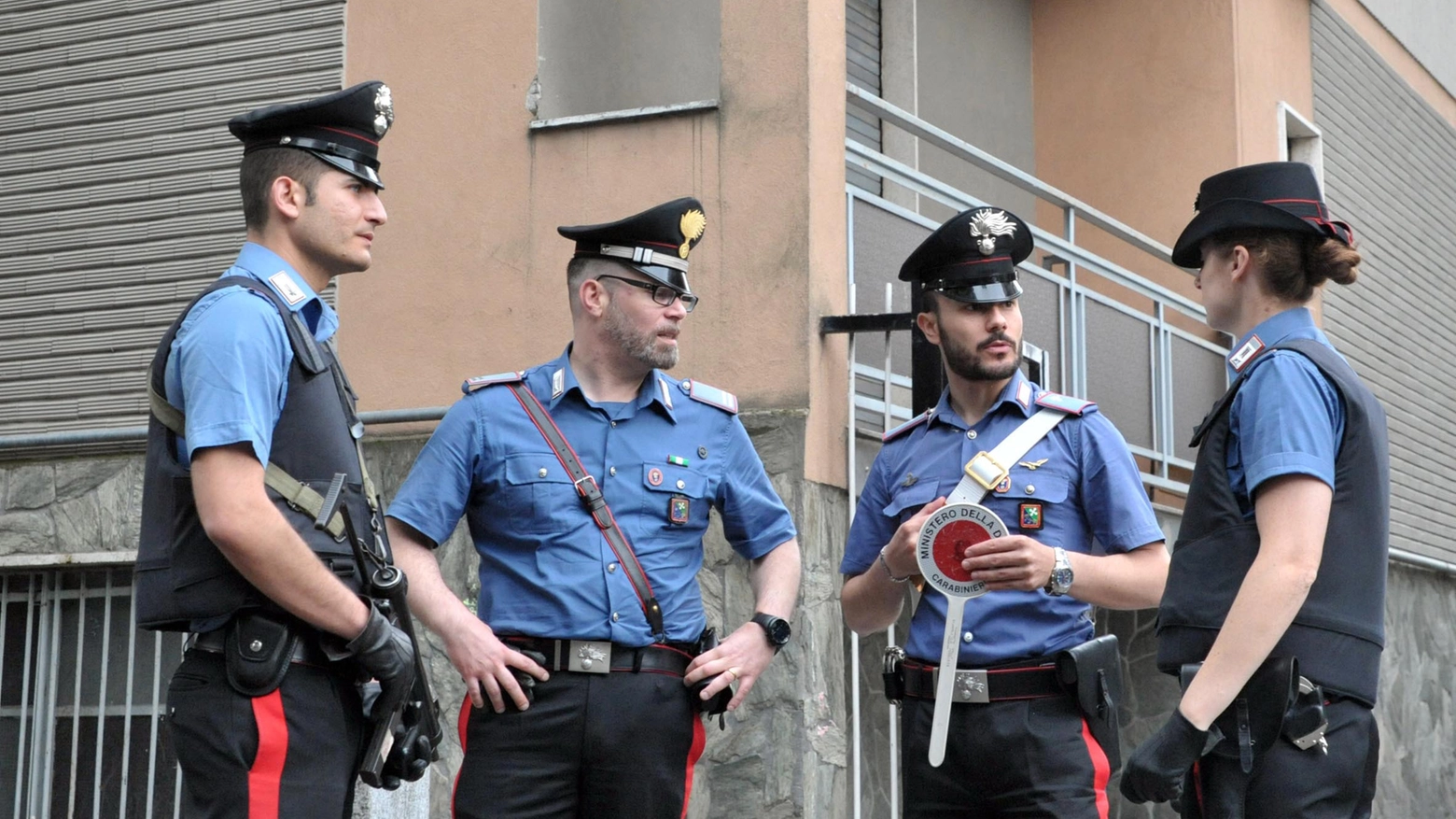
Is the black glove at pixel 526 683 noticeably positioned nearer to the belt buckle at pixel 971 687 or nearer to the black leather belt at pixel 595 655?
the black leather belt at pixel 595 655

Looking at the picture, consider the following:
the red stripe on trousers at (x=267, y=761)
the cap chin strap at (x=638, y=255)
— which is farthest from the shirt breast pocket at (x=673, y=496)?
the red stripe on trousers at (x=267, y=761)

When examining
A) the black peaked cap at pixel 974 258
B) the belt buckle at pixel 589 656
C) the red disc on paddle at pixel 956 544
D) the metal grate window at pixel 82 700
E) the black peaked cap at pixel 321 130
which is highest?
the black peaked cap at pixel 321 130

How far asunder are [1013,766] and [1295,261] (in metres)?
1.38

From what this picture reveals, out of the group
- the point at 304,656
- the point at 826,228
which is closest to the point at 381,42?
the point at 826,228

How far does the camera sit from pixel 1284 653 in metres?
3.40

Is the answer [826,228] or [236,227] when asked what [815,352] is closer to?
[826,228]

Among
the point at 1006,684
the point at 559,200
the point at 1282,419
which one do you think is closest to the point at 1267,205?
the point at 1282,419

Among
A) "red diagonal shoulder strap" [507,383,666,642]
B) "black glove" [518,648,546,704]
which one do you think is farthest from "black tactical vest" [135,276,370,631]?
"red diagonal shoulder strap" [507,383,666,642]

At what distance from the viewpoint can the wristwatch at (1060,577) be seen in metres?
4.12

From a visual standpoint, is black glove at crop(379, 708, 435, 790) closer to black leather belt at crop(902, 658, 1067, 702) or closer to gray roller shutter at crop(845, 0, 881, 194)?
black leather belt at crop(902, 658, 1067, 702)

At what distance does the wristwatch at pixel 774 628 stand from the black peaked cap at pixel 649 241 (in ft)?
3.03

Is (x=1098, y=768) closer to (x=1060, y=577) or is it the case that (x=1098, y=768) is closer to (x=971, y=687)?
(x=971, y=687)

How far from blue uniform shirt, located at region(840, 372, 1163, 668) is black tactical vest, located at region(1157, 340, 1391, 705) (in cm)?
66

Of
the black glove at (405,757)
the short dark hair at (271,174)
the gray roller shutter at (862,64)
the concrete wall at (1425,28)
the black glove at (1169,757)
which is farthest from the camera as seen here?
→ the concrete wall at (1425,28)
